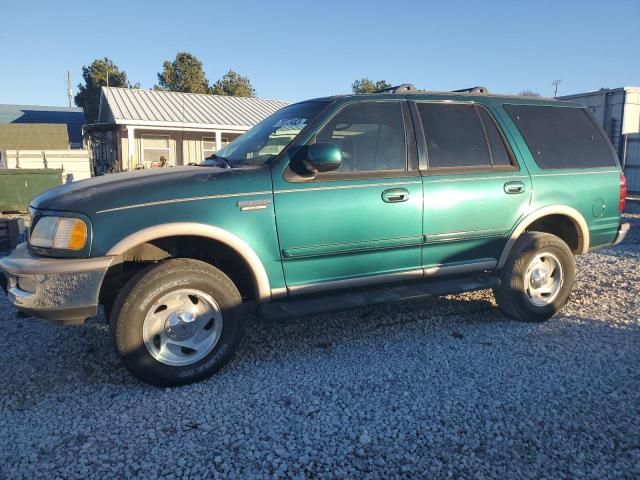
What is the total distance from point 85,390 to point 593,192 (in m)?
4.63

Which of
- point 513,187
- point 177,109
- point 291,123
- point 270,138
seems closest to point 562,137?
point 513,187

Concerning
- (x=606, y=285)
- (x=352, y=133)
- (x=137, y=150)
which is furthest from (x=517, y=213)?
(x=137, y=150)

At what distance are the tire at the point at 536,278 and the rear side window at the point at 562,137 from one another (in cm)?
74

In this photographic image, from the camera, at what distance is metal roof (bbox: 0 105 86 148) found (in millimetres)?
27812

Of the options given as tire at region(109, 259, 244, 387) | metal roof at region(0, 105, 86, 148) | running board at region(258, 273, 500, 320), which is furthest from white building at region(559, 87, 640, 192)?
metal roof at region(0, 105, 86, 148)

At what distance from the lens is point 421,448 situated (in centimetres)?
271

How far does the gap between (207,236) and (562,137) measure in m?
3.54

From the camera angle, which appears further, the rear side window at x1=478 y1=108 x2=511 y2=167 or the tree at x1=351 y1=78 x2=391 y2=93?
the tree at x1=351 y1=78 x2=391 y2=93

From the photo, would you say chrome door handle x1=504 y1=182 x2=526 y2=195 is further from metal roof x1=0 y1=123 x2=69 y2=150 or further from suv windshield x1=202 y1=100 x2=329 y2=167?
metal roof x1=0 y1=123 x2=69 y2=150

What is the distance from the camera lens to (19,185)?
1239 cm

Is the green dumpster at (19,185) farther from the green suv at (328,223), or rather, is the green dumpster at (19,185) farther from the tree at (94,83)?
the tree at (94,83)

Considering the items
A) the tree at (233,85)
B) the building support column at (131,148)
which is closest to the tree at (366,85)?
the tree at (233,85)

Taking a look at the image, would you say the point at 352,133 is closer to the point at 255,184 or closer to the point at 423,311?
the point at 255,184

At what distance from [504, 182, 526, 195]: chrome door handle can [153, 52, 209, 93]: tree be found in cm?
4160
